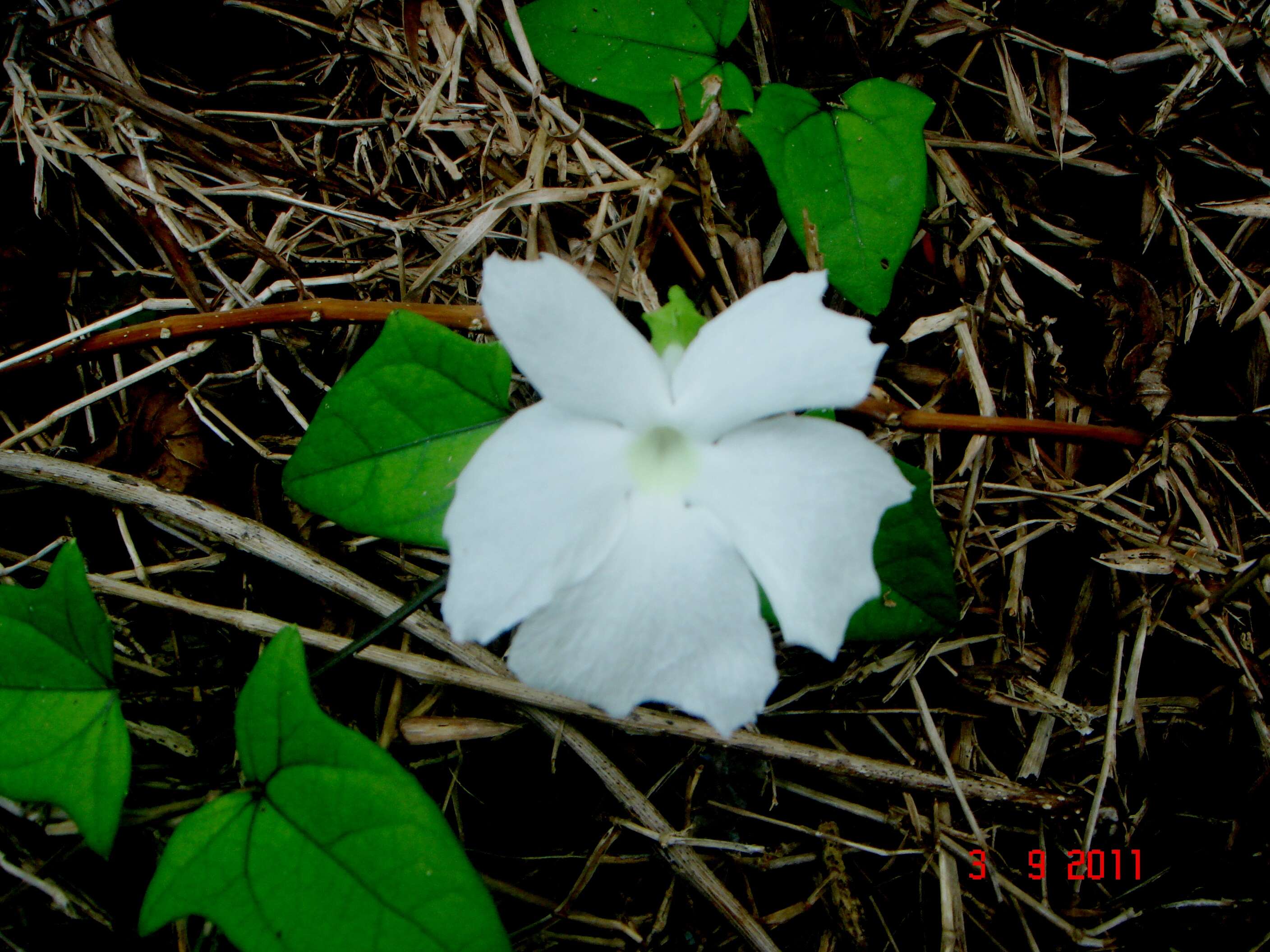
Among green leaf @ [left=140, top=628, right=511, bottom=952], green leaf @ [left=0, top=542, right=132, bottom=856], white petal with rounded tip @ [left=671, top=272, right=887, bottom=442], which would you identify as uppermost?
white petal with rounded tip @ [left=671, top=272, right=887, bottom=442]

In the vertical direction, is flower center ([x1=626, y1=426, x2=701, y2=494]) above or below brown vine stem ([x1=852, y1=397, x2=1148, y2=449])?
above

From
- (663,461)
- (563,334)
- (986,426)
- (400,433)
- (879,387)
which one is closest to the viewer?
(563,334)

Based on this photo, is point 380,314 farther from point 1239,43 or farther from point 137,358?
point 1239,43

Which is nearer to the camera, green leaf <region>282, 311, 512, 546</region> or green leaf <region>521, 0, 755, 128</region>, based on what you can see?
green leaf <region>282, 311, 512, 546</region>

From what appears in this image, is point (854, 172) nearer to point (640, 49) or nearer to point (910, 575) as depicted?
point (640, 49)

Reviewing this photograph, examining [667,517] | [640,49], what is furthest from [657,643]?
[640,49]
